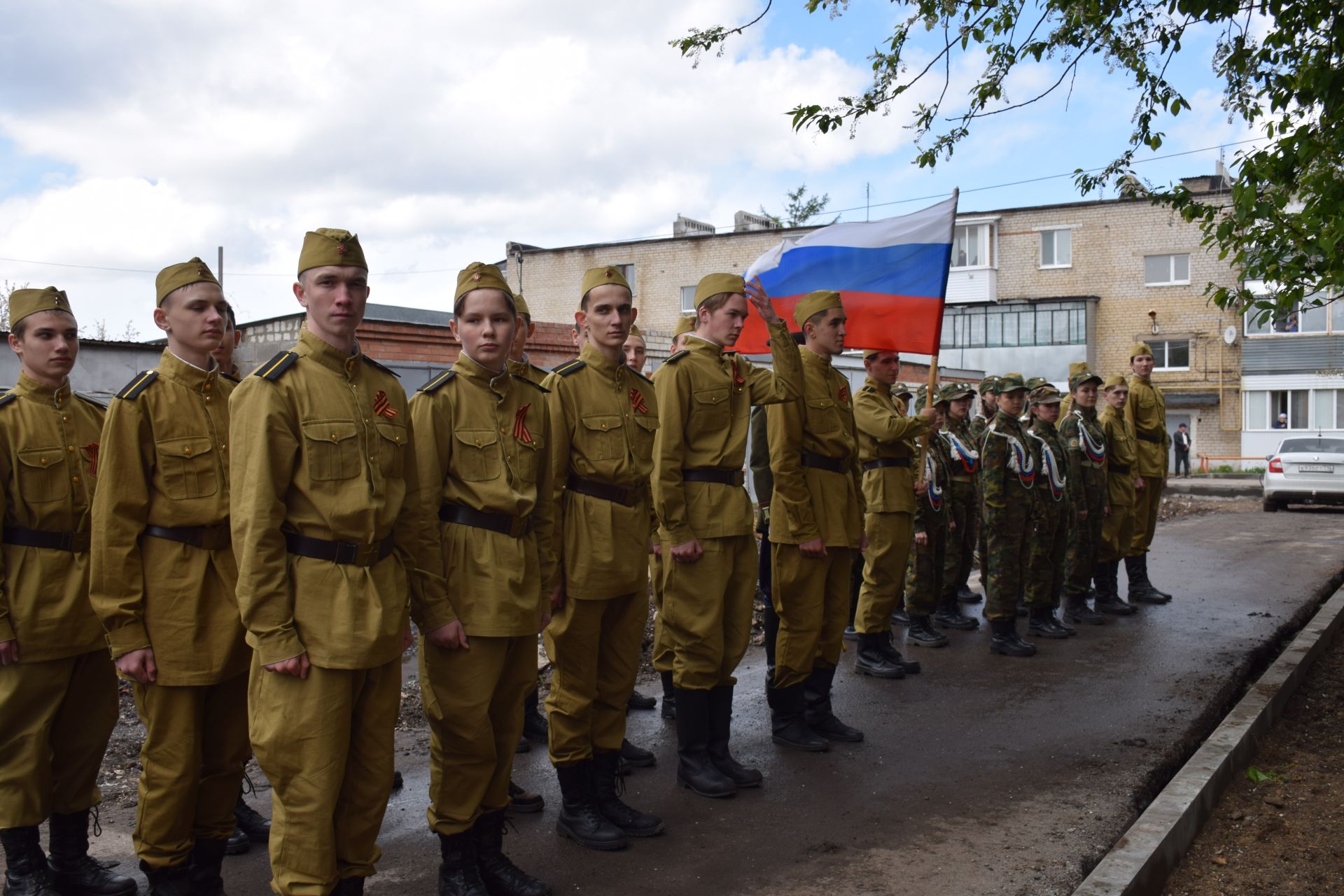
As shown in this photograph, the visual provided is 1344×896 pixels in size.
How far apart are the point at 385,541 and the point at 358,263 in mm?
896

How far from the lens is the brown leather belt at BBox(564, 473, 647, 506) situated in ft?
15.1

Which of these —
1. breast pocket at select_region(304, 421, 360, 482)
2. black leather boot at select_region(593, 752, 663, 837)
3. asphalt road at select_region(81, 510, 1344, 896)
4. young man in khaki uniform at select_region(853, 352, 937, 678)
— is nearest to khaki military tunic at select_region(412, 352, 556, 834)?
breast pocket at select_region(304, 421, 360, 482)

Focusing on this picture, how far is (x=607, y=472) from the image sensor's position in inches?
180

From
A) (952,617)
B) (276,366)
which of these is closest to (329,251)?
(276,366)

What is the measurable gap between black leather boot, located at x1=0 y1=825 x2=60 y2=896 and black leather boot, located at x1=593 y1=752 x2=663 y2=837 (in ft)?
6.65

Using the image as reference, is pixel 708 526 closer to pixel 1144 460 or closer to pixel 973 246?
pixel 1144 460

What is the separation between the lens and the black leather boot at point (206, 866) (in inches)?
151

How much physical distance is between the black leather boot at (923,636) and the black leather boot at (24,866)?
237 inches

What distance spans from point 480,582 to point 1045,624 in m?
6.25

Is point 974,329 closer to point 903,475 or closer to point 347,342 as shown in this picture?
point 903,475

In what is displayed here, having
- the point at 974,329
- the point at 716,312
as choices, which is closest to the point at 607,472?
the point at 716,312

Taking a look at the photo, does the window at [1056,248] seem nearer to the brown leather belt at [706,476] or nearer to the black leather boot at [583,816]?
the brown leather belt at [706,476]

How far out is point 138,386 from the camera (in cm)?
381

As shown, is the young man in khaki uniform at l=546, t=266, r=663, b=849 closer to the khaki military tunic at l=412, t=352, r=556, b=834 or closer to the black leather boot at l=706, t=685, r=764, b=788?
the khaki military tunic at l=412, t=352, r=556, b=834
